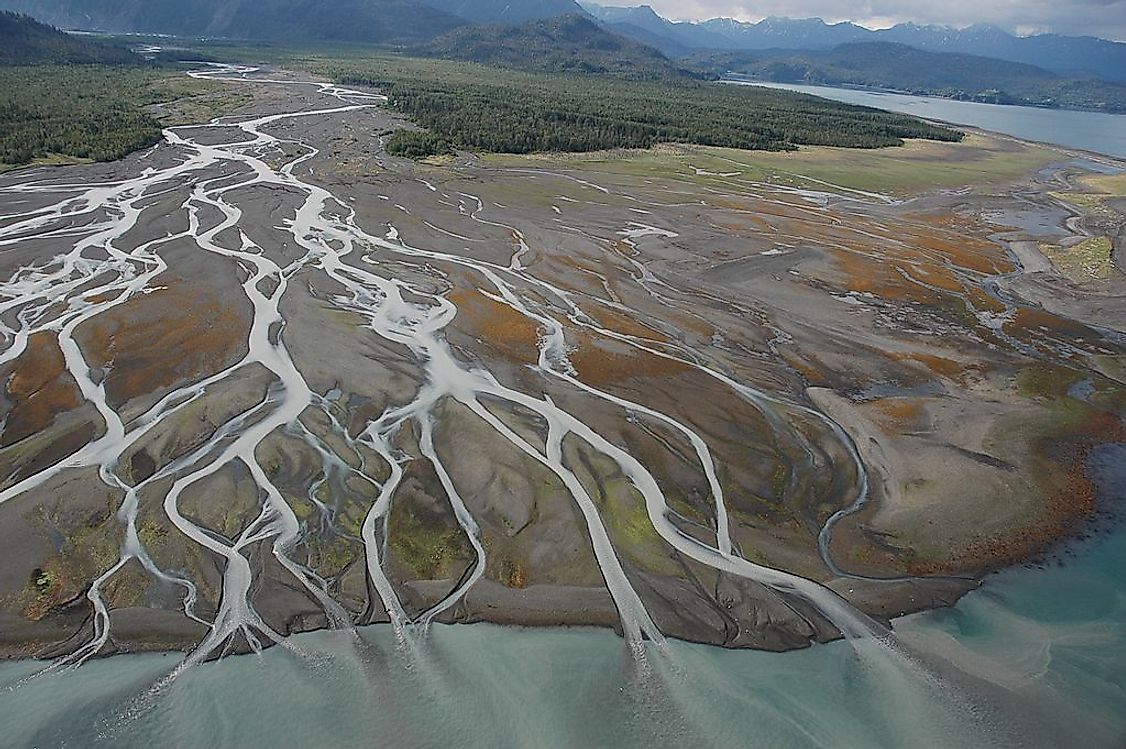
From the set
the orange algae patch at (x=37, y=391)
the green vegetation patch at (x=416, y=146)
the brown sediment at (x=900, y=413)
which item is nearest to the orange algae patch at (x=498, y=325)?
the brown sediment at (x=900, y=413)

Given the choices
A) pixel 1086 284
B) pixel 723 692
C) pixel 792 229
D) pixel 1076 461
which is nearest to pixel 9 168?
pixel 792 229

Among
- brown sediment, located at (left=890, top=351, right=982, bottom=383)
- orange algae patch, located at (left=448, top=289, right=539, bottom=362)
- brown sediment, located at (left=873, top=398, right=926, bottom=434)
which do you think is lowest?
orange algae patch, located at (left=448, top=289, right=539, bottom=362)

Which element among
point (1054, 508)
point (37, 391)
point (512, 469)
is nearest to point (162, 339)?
point (37, 391)

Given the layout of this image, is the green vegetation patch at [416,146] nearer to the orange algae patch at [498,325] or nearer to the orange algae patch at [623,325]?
the orange algae patch at [498,325]

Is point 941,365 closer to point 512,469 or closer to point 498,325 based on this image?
point 498,325

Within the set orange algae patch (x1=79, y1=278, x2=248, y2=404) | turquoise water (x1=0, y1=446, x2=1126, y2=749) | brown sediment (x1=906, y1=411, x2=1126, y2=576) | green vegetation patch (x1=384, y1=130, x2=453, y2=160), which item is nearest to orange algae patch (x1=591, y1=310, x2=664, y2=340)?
brown sediment (x1=906, y1=411, x2=1126, y2=576)

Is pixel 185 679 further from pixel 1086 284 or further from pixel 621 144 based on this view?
pixel 621 144

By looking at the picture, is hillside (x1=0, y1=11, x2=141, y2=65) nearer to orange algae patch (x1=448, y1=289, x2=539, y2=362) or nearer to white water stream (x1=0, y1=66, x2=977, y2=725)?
white water stream (x1=0, y1=66, x2=977, y2=725)
